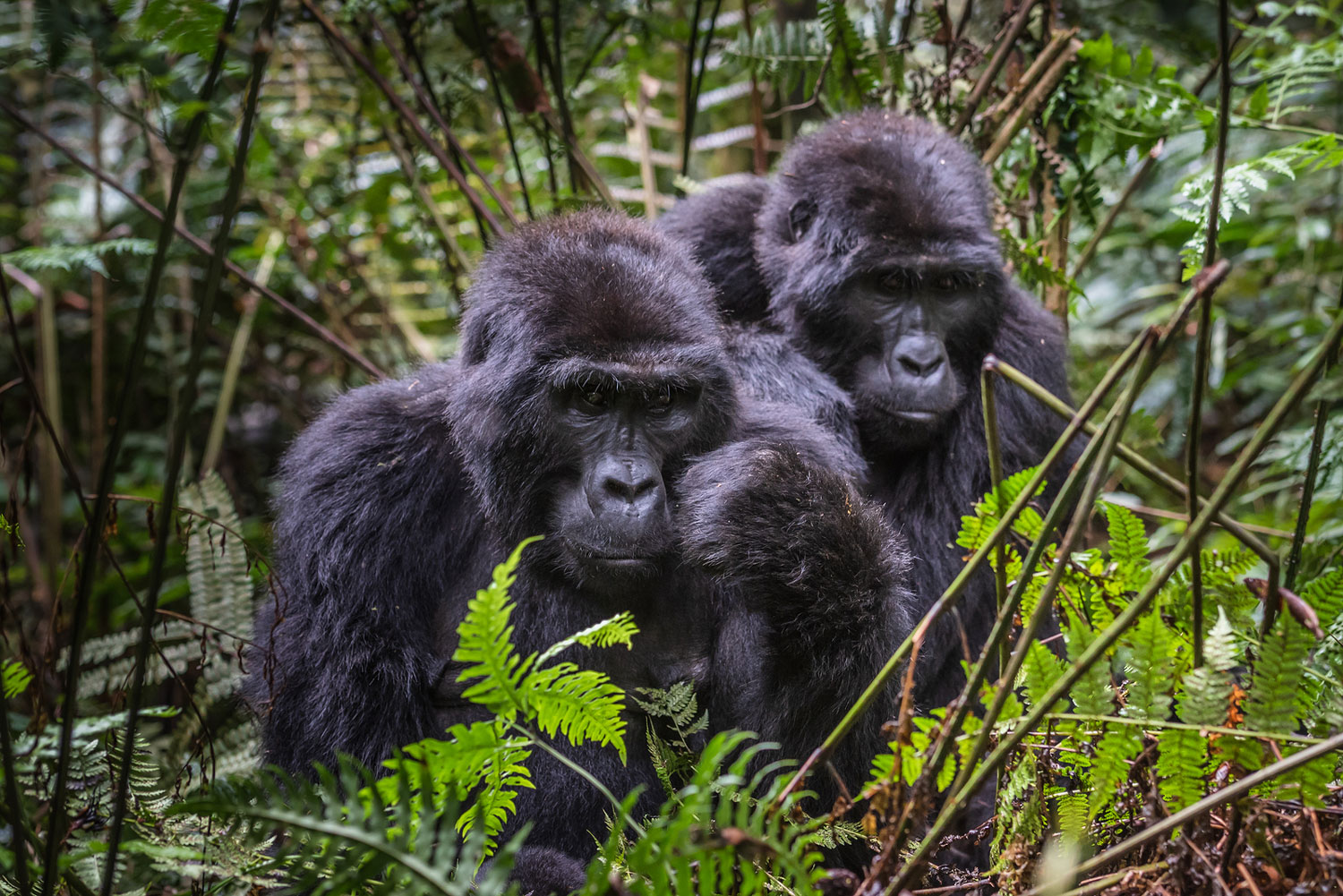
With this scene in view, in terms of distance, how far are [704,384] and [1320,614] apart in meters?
1.41

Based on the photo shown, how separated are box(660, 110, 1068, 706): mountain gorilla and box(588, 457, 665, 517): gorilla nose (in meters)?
0.88

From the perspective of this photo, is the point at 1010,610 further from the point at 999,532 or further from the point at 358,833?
the point at 358,833

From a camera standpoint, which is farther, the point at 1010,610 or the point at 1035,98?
the point at 1035,98

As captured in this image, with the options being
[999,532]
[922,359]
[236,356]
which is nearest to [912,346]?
[922,359]

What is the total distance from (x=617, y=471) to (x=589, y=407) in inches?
9.0

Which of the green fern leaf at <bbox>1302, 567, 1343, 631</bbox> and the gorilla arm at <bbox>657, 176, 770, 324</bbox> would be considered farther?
the gorilla arm at <bbox>657, 176, 770, 324</bbox>

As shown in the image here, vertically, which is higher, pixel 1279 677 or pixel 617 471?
pixel 617 471

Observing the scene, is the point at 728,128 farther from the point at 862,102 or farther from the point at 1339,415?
the point at 1339,415

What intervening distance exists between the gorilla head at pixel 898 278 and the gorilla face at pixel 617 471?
3.29 feet

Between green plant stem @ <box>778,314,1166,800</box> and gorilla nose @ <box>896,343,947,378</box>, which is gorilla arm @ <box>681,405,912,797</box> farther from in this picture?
gorilla nose @ <box>896,343,947,378</box>

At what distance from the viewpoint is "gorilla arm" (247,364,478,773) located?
8.33 feet

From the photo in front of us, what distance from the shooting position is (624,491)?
7.85 feet

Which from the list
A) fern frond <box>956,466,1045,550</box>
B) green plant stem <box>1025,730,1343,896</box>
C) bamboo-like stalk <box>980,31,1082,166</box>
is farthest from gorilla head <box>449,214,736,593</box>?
bamboo-like stalk <box>980,31,1082,166</box>

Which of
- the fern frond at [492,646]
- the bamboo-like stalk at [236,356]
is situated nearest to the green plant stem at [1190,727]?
the fern frond at [492,646]
